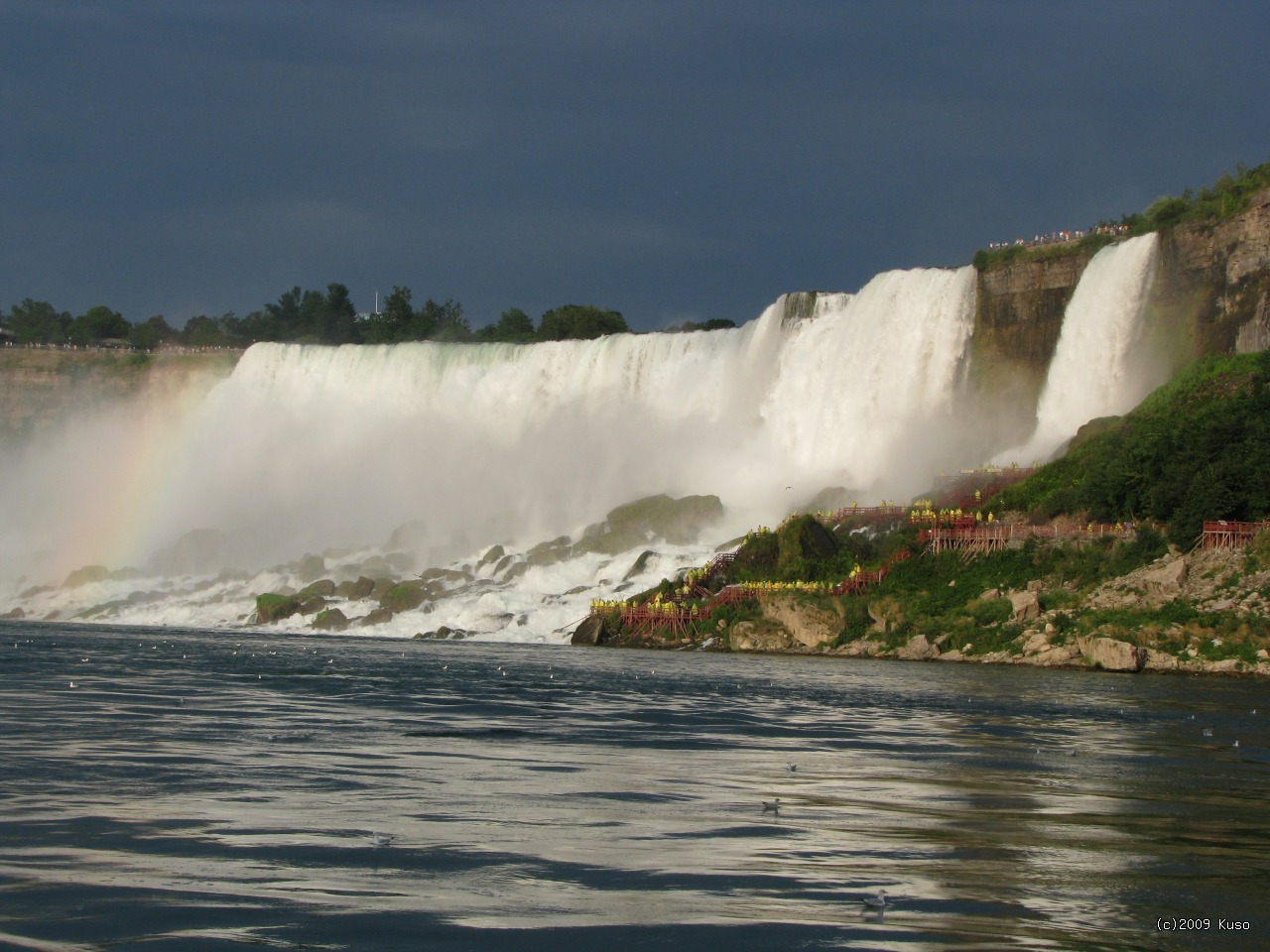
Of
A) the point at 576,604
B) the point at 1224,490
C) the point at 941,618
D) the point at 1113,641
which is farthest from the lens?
the point at 576,604

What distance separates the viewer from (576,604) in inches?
2490

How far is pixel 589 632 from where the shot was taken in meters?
57.7

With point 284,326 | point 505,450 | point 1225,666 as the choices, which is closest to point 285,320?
point 284,326

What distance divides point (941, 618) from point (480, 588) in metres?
26.0

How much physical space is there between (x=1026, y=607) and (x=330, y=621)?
30794mm

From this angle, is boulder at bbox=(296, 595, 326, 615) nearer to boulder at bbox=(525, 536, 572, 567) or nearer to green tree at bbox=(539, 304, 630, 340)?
boulder at bbox=(525, 536, 572, 567)

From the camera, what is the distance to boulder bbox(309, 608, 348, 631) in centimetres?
6462

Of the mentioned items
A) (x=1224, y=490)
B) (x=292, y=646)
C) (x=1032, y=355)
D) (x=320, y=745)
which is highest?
(x=1032, y=355)

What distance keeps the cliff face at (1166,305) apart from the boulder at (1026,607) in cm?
1708

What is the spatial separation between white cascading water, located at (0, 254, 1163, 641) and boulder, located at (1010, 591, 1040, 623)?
1943cm

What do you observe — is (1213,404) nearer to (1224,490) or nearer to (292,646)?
(1224,490)

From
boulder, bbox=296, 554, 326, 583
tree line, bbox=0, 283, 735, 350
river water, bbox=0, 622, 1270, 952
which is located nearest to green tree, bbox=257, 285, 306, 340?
tree line, bbox=0, 283, 735, 350

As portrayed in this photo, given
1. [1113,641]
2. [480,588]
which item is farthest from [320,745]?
[480,588]

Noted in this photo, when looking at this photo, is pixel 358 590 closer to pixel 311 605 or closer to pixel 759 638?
pixel 311 605
